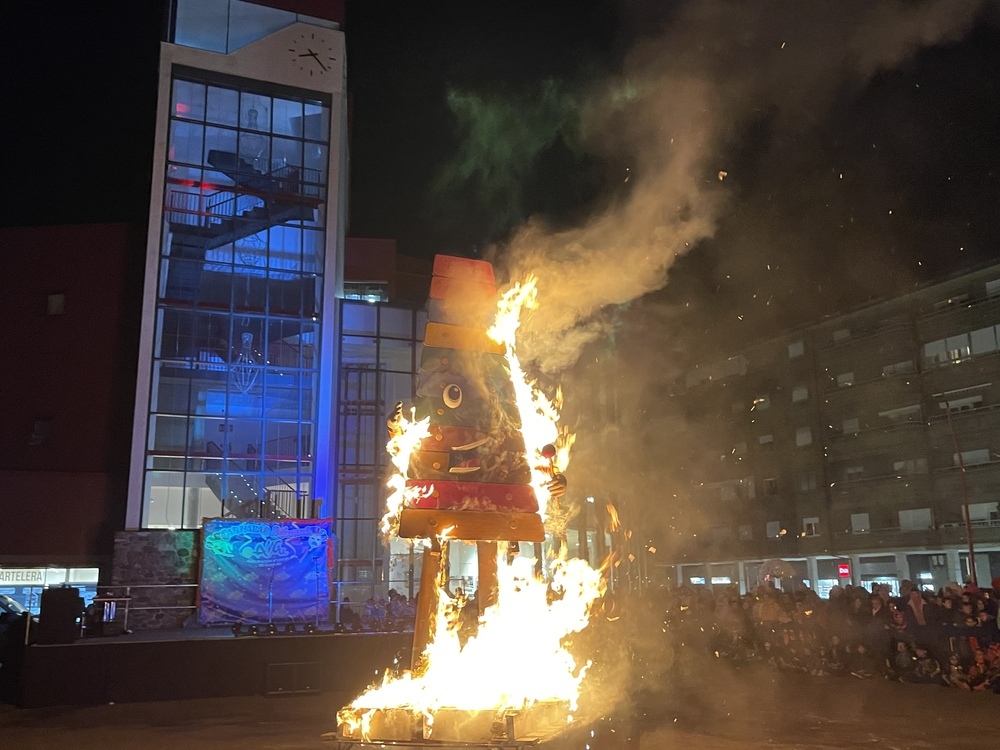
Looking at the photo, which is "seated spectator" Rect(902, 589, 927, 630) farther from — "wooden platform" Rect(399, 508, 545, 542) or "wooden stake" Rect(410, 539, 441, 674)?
"wooden stake" Rect(410, 539, 441, 674)

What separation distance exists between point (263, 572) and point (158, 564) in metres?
3.72

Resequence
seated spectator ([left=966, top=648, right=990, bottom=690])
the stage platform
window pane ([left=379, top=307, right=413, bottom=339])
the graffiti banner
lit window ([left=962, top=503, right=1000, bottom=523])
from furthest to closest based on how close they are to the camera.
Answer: lit window ([left=962, top=503, right=1000, bottom=523]) → window pane ([left=379, top=307, right=413, bottom=339]) → the graffiti banner → the stage platform → seated spectator ([left=966, top=648, right=990, bottom=690])

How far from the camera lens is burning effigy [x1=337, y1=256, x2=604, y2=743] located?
8781mm

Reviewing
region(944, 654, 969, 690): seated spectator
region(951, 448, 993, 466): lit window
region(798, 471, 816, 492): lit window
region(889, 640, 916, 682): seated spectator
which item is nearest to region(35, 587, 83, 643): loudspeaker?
region(889, 640, 916, 682): seated spectator

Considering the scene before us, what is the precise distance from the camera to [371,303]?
28500 mm

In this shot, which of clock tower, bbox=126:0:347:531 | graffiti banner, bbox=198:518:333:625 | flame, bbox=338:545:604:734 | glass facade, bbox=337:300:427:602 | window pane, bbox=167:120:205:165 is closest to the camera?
flame, bbox=338:545:604:734

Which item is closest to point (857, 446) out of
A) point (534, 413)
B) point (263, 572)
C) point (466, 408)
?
point (263, 572)

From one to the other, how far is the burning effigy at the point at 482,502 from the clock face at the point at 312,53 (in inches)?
776

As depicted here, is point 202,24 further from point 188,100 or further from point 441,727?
point 441,727

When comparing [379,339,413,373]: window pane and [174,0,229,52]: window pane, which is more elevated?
[174,0,229,52]: window pane

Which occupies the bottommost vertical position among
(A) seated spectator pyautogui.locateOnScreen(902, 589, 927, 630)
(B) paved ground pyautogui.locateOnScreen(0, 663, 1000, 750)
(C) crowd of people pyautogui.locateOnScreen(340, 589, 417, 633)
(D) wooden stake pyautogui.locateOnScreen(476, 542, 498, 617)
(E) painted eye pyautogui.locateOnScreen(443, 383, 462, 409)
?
(B) paved ground pyautogui.locateOnScreen(0, 663, 1000, 750)

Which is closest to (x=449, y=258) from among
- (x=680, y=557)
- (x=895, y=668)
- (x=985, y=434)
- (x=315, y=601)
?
(x=895, y=668)

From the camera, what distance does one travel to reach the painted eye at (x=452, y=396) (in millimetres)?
9109

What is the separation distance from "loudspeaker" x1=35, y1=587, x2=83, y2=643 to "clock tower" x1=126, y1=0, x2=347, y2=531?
10.1 m
